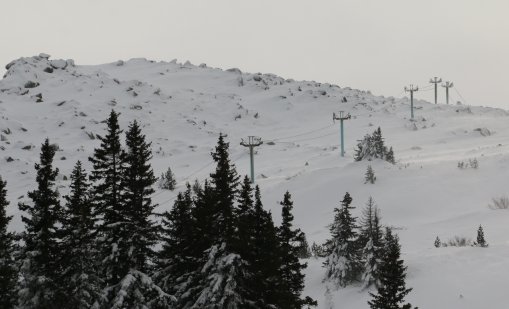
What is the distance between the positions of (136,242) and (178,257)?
2157mm

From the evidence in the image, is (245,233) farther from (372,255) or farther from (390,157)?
(390,157)

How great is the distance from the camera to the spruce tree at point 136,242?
56.2 feet

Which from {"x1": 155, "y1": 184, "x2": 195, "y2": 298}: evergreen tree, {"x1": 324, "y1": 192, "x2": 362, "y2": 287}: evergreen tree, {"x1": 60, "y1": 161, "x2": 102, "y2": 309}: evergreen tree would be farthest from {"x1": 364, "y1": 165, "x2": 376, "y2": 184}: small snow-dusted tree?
{"x1": 60, "y1": 161, "x2": 102, "y2": 309}: evergreen tree

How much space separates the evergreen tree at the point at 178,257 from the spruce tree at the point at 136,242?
75 centimetres

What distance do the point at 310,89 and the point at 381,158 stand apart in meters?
63.5

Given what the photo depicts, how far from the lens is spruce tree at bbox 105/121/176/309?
17.1 m

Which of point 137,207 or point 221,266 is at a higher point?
point 137,207

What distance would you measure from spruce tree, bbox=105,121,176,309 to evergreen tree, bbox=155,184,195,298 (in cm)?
75

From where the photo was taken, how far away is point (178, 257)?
64.4ft

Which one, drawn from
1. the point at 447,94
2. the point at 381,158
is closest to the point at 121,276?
the point at 381,158

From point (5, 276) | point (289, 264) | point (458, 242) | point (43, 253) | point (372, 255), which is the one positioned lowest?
point (458, 242)

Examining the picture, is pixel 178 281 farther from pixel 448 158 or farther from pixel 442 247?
pixel 448 158

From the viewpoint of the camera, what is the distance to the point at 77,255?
1798cm

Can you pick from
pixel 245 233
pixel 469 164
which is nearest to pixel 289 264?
pixel 245 233
